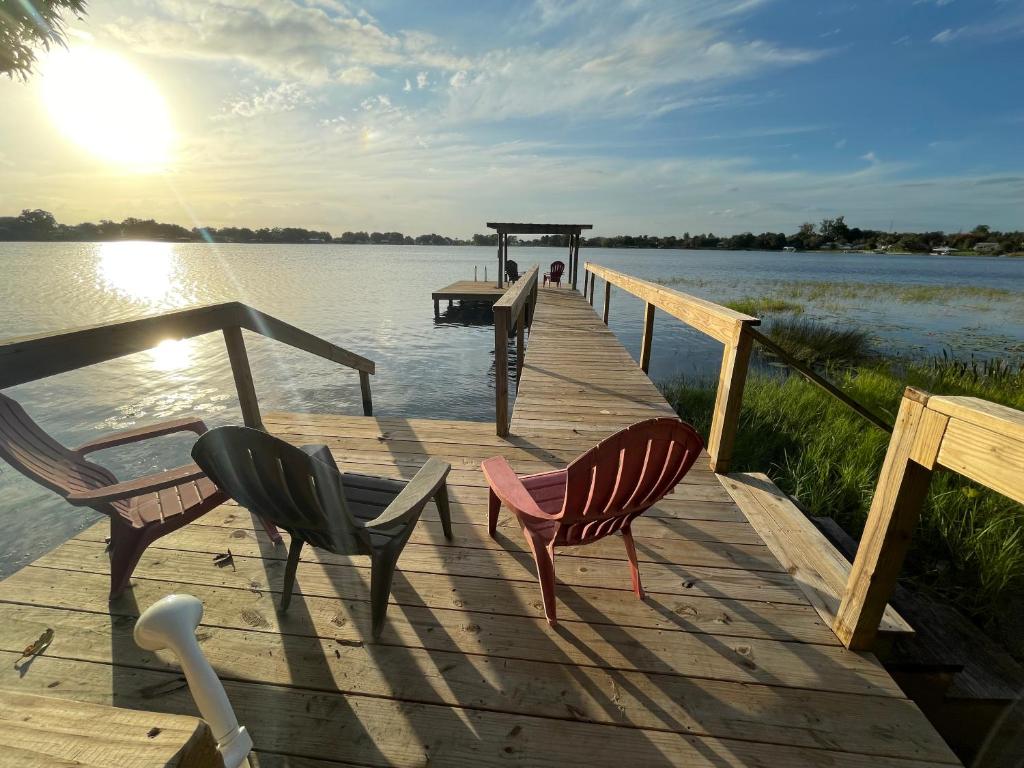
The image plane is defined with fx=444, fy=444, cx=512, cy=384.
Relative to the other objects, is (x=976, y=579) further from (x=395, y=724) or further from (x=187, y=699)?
(x=187, y=699)

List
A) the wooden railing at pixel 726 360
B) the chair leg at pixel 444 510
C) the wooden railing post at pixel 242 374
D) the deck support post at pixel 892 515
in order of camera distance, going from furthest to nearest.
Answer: the wooden railing post at pixel 242 374 < the wooden railing at pixel 726 360 < the chair leg at pixel 444 510 < the deck support post at pixel 892 515

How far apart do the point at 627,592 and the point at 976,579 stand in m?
2.67

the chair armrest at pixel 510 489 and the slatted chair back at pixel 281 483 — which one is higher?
the slatted chair back at pixel 281 483

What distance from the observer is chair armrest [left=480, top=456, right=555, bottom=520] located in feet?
5.95

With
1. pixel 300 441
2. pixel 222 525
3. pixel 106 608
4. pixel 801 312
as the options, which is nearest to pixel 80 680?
pixel 106 608

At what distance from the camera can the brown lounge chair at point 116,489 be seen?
1771 mm

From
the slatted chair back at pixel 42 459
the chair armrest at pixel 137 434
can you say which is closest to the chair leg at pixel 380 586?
the slatted chair back at pixel 42 459

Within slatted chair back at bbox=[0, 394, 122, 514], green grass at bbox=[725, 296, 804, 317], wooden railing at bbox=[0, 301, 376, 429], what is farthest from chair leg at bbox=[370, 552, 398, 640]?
green grass at bbox=[725, 296, 804, 317]

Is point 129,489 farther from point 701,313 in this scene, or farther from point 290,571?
point 701,313

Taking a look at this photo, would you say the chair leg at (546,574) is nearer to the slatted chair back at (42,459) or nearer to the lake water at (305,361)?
the slatted chair back at (42,459)

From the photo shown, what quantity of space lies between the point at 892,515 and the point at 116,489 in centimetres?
291

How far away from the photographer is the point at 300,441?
359cm

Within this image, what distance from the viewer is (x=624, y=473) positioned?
1.75 metres

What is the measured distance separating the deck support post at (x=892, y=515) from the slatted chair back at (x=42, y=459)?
299 centimetres
